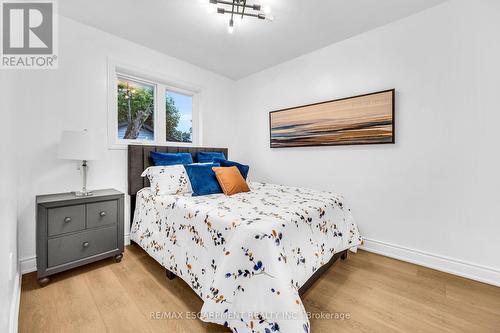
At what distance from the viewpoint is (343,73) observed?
2646 millimetres

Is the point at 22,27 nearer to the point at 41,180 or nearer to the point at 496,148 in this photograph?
the point at 41,180

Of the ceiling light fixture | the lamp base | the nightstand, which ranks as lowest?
the nightstand

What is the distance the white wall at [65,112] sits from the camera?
6.40ft

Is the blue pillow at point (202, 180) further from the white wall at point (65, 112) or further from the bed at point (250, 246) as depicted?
the white wall at point (65, 112)

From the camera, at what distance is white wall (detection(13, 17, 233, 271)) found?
195 centimetres

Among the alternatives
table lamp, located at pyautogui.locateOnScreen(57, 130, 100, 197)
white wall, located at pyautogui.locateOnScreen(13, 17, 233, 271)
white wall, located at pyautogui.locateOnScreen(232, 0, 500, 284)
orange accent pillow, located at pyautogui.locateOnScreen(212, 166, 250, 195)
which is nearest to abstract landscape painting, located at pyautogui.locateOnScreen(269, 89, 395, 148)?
→ white wall, located at pyautogui.locateOnScreen(232, 0, 500, 284)

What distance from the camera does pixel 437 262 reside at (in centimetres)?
207

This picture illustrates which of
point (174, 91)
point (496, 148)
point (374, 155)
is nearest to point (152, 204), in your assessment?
point (174, 91)

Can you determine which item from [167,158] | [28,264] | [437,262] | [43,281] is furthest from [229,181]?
[437,262]

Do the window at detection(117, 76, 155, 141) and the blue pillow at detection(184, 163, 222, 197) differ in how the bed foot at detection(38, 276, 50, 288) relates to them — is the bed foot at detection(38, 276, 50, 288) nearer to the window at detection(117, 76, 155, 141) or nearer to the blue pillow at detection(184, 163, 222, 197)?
the blue pillow at detection(184, 163, 222, 197)

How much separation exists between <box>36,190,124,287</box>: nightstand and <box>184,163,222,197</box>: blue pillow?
0.72 metres

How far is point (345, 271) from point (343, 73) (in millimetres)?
2224

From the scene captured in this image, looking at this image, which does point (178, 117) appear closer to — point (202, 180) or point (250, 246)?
point (202, 180)

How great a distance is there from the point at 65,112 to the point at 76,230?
1.17 metres
